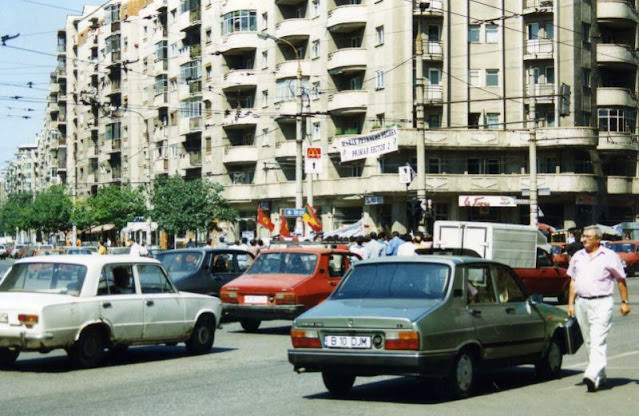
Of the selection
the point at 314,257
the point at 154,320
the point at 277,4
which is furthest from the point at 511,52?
the point at 154,320

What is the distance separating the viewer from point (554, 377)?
1252 centimetres

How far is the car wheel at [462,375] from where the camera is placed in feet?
34.4

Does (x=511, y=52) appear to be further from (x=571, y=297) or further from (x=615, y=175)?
(x=571, y=297)

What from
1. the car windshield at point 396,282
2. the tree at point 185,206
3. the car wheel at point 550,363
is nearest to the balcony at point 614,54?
the tree at point 185,206

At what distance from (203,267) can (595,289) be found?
11673 millimetres

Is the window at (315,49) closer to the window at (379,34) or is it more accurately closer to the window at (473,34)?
the window at (379,34)

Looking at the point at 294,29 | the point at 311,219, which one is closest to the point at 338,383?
the point at 311,219

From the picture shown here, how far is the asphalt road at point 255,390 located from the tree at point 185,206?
5030 cm

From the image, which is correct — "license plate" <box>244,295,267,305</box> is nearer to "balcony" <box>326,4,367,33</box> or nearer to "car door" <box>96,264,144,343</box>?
"car door" <box>96,264,144,343</box>

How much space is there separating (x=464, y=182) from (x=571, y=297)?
48.7 meters

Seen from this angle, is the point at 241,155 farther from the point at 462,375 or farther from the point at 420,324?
the point at 420,324

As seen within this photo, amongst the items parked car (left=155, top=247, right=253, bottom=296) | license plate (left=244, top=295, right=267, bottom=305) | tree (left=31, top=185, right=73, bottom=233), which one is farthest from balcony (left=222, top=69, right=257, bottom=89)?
license plate (left=244, top=295, right=267, bottom=305)

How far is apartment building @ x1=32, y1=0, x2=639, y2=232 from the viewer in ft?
198

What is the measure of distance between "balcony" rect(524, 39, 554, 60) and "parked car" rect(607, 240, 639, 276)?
15.9 m
